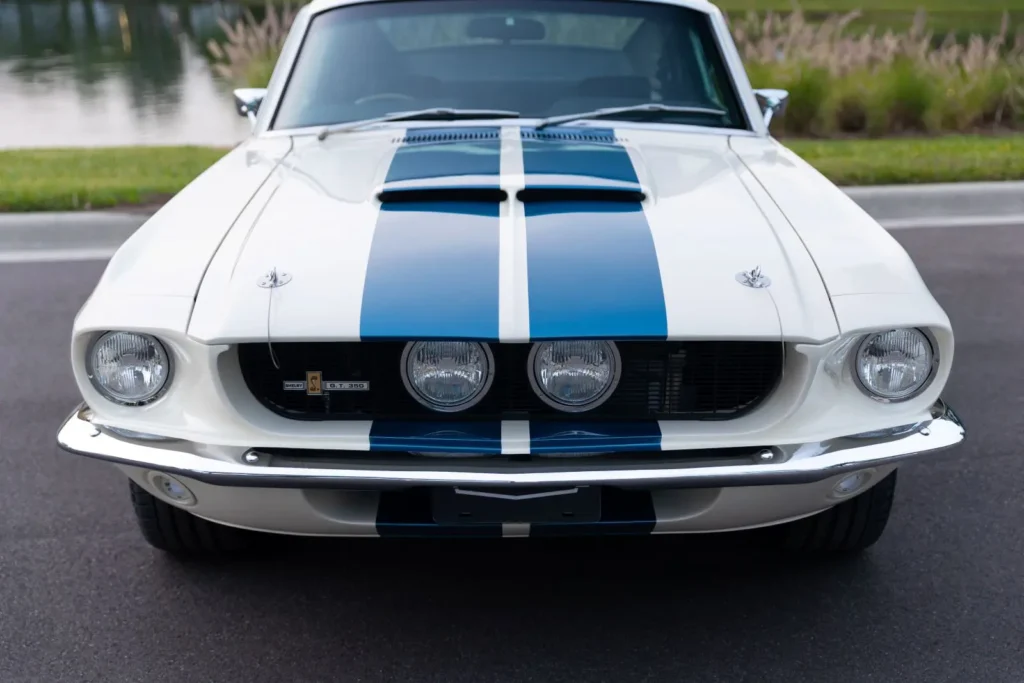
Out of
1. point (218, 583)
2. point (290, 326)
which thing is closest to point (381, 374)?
point (290, 326)

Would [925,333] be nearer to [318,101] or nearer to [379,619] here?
[379,619]

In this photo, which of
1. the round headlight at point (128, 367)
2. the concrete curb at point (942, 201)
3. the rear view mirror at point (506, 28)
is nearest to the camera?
the round headlight at point (128, 367)

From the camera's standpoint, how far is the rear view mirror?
3.50 meters

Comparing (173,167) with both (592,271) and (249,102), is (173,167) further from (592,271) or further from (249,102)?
(592,271)

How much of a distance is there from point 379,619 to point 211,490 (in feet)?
1.80

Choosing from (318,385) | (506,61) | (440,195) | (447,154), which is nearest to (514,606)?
(318,385)

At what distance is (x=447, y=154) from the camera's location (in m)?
2.89

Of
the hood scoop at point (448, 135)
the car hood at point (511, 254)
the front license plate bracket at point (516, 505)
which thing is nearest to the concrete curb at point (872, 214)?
the hood scoop at point (448, 135)

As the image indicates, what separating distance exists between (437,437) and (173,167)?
610cm

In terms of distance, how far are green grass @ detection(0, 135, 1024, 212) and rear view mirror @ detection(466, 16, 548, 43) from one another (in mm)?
3823

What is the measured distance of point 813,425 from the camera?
218 centimetres

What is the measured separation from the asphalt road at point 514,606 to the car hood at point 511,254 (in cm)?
77

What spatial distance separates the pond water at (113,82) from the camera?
33.9ft

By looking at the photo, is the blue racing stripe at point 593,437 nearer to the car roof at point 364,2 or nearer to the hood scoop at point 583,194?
the hood scoop at point 583,194
